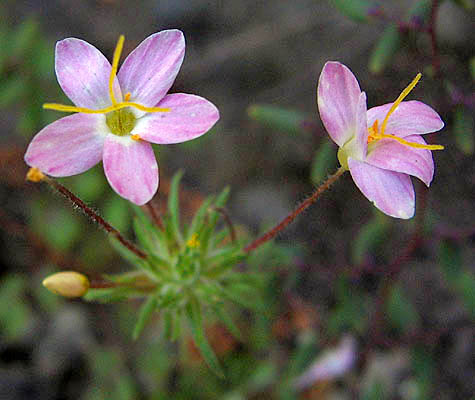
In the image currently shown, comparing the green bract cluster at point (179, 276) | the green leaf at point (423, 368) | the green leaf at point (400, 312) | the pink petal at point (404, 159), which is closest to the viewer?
the pink petal at point (404, 159)

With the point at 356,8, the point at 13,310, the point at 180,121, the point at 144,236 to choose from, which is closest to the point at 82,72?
the point at 180,121

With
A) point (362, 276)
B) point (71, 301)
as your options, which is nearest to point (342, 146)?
point (362, 276)

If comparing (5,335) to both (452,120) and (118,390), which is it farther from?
(452,120)

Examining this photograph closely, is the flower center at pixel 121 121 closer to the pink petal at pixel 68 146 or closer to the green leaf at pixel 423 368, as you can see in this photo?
the pink petal at pixel 68 146

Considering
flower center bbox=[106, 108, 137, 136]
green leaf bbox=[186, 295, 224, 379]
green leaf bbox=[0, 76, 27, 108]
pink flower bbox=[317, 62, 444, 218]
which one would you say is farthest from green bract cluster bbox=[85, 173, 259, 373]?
green leaf bbox=[0, 76, 27, 108]

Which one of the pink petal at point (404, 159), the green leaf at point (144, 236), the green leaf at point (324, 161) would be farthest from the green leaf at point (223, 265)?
the pink petal at point (404, 159)

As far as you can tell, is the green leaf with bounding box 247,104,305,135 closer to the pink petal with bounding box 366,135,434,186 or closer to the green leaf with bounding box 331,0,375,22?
the green leaf with bounding box 331,0,375,22

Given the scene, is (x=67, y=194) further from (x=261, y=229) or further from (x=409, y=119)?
(x=261, y=229)
